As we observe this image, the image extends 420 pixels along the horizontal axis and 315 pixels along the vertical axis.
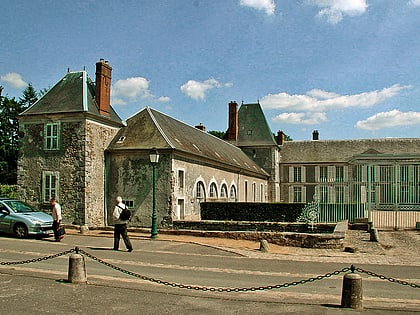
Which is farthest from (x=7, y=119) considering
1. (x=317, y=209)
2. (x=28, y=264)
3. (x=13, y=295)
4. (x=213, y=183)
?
(x=13, y=295)

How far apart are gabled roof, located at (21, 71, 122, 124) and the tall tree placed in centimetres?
2547

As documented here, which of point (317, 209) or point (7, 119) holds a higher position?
point (7, 119)

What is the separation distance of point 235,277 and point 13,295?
421 centimetres

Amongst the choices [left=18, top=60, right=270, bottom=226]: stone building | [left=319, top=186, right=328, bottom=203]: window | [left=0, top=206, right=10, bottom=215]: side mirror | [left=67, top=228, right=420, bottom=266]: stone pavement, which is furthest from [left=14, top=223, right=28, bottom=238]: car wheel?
[left=319, top=186, right=328, bottom=203]: window

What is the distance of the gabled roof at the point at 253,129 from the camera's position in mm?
44969

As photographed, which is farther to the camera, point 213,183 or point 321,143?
point 321,143

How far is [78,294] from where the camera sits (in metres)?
6.97

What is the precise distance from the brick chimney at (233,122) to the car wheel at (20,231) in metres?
31.7

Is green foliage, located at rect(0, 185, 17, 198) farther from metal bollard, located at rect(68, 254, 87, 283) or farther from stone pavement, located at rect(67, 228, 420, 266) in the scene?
metal bollard, located at rect(68, 254, 87, 283)

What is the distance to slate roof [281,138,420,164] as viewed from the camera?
4575cm

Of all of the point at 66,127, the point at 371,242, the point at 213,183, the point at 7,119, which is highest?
the point at 7,119

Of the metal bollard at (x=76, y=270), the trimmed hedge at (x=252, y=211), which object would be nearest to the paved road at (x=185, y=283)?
the metal bollard at (x=76, y=270)

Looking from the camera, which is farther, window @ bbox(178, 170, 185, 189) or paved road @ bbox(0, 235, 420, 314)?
window @ bbox(178, 170, 185, 189)

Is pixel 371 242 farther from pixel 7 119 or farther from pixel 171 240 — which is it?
pixel 7 119
